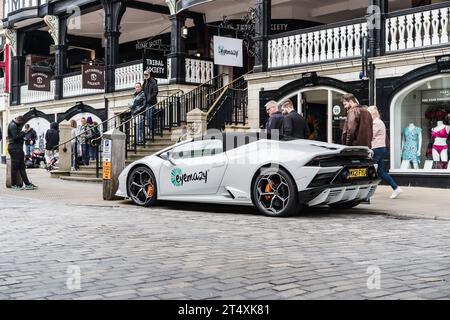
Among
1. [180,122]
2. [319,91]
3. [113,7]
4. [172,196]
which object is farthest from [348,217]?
[113,7]

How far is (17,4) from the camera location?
1121 inches

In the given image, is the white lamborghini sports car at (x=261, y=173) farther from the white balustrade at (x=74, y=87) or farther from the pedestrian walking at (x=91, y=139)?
the white balustrade at (x=74, y=87)

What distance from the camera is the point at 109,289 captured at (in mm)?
4426

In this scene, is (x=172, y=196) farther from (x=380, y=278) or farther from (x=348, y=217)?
(x=380, y=278)

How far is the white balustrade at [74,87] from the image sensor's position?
1002 inches

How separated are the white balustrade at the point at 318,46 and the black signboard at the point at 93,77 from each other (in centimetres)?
851

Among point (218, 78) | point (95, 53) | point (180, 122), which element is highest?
point (95, 53)

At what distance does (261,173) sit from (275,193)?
38 cm

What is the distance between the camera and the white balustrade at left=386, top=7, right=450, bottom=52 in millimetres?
14023

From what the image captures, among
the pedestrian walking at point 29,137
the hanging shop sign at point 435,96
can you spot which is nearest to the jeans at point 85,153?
the pedestrian walking at point 29,137

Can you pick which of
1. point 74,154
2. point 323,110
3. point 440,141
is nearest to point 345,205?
point 440,141

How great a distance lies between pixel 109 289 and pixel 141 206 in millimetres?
6376

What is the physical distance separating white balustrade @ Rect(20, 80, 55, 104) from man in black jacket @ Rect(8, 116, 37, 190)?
531 inches

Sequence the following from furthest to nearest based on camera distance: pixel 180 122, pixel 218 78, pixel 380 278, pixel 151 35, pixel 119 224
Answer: pixel 151 35 → pixel 218 78 → pixel 180 122 → pixel 119 224 → pixel 380 278
